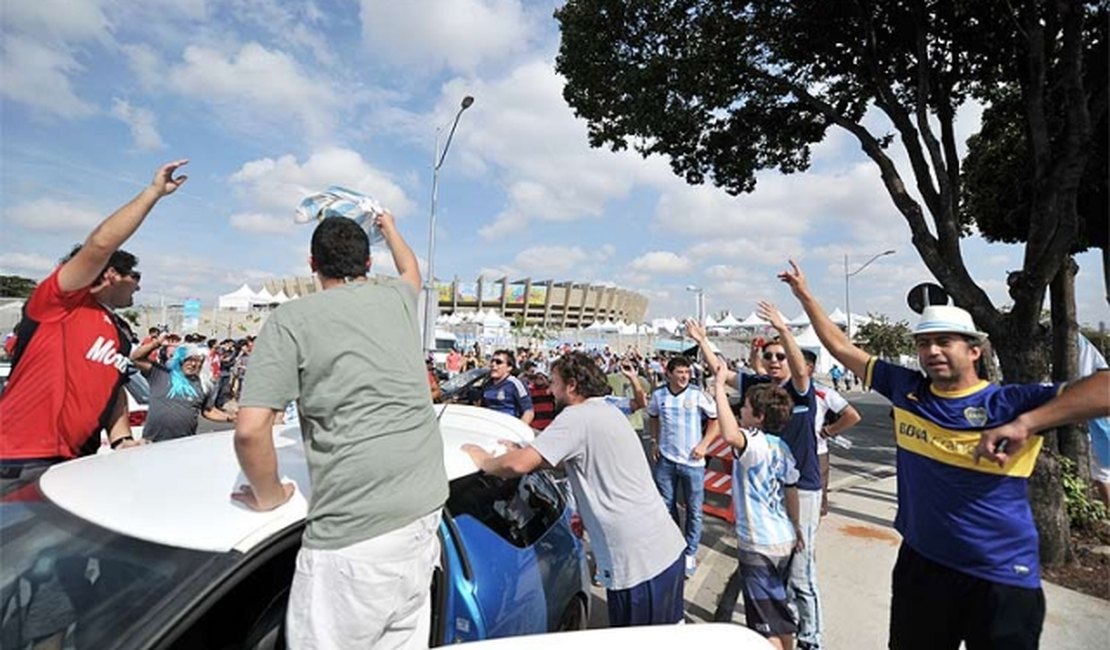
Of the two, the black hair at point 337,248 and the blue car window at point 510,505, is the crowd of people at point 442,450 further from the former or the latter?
the blue car window at point 510,505

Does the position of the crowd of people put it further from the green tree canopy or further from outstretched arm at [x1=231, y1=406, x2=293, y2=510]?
the green tree canopy

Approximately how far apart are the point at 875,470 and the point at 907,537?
7.67 m

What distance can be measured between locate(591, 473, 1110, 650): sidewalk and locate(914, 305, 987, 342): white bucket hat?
2358 millimetres

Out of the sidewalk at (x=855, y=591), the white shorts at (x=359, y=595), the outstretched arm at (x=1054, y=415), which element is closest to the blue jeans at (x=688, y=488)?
the sidewalk at (x=855, y=591)

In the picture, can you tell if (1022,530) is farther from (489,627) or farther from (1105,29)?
(1105,29)

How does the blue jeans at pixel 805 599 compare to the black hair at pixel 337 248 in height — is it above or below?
below

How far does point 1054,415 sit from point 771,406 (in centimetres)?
135

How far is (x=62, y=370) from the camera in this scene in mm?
2332

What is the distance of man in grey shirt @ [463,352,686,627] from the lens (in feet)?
8.23

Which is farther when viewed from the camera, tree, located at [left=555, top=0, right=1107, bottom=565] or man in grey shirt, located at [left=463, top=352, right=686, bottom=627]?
tree, located at [left=555, top=0, right=1107, bottom=565]

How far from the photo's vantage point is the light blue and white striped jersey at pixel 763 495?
304 cm

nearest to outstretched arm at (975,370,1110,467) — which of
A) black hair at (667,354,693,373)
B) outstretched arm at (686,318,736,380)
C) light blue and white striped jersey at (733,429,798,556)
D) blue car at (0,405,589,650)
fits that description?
light blue and white striped jersey at (733,429,798,556)

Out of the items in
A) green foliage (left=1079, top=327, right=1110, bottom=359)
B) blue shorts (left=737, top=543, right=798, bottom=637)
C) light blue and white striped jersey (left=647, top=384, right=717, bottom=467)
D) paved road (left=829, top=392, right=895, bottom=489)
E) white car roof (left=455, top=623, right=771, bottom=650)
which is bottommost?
paved road (left=829, top=392, right=895, bottom=489)

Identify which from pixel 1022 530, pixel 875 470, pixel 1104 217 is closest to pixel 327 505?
pixel 1022 530
